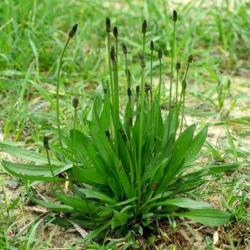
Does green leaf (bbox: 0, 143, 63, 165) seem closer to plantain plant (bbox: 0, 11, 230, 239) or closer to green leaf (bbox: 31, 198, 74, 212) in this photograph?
plantain plant (bbox: 0, 11, 230, 239)

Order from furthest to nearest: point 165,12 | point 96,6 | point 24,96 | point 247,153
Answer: point 96,6 < point 165,12 < point 24,96 < point 247,153

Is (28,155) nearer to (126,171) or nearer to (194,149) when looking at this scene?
(126,171)

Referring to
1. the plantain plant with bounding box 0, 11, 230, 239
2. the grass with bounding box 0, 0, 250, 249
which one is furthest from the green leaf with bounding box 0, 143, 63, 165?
the grass with bounding box 0, 0, 250, 249

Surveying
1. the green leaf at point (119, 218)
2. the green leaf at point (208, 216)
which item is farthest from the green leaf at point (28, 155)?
the green leaf at point (208, 216)

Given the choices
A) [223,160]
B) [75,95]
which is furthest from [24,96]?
[223,160]

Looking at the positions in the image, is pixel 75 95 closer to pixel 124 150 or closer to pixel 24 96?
pixel 24 96

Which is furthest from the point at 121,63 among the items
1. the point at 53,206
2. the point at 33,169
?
the point at 53,206
